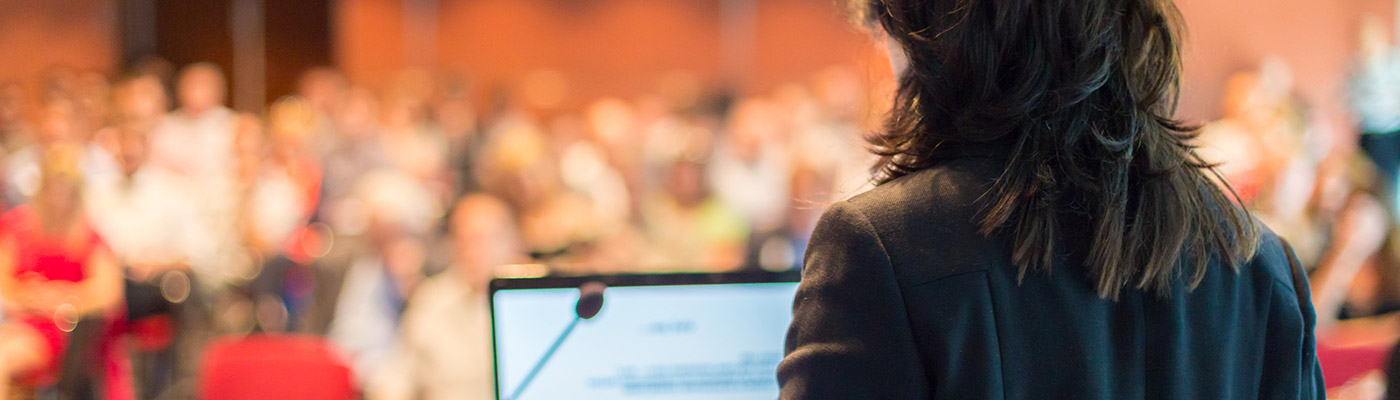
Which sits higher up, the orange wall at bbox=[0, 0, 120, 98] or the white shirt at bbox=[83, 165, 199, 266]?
the orange wall at bbox=[0, 0, 120, 98]

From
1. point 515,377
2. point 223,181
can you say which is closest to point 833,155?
point 223,181

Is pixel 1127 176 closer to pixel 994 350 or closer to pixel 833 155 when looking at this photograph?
pixel 994 350

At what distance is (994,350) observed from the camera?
768mm

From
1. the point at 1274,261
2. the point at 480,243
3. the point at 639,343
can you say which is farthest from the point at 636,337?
the point at 480,243

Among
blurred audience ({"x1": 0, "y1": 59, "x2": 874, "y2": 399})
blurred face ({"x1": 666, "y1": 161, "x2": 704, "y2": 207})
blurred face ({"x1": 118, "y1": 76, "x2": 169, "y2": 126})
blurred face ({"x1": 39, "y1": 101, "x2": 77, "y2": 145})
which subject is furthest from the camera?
blurred face ({"x1": 118, "y1": 76, "x2": 169, "y2": 126})

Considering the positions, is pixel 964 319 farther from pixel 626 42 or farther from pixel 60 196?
pixel 626 42

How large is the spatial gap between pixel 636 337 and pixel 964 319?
48cm

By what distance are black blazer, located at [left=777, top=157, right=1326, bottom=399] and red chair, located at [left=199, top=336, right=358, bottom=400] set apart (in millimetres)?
2001

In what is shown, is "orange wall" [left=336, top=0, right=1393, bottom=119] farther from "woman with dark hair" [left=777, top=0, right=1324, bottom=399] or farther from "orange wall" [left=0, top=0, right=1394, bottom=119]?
"woman with dark hair" [left=777, top=0, right=1324, bottom=399]

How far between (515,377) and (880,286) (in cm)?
56

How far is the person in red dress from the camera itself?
3.62m

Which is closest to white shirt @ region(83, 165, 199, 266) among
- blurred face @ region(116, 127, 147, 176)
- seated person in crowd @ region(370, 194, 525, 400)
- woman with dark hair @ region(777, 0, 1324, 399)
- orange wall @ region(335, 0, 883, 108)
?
blurred face @ region(116, 127, 147, 176)

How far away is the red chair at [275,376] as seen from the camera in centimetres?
249

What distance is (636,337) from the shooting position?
3.78ft
